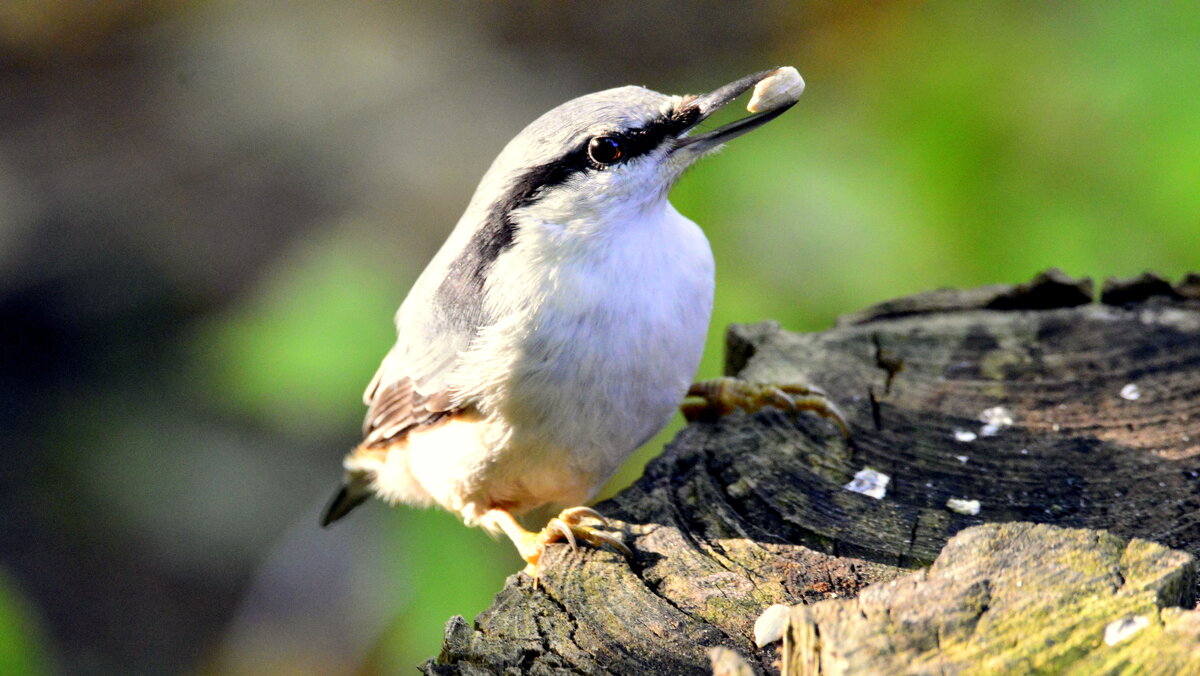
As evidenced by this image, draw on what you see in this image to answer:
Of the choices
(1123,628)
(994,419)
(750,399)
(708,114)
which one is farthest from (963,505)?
(708,114)

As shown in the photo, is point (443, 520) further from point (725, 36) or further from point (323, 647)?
point (725, 36)

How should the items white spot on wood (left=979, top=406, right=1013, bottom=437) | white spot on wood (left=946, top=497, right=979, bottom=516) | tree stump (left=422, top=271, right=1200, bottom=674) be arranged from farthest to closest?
1. white spot on wood (left=979, top=406, right=1013, bottom=437)
2. white spot on wood (left=946, top=497, right=979, bottom=516)
3. tree stump (left=422, top=271, right=1200, bottom=674)

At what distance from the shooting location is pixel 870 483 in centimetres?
212

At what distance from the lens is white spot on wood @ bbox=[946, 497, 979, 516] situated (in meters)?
2.02

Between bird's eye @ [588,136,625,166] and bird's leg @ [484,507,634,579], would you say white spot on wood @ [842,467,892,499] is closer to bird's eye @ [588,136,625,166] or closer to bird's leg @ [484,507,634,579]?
bird's leg @ [484,507,634,579]

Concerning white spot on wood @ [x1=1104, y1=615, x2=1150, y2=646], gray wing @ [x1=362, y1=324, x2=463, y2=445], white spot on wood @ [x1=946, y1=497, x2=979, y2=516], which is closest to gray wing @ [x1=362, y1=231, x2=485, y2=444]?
gray wing @ [x1=362, y1=324, x2=463, y2=445]

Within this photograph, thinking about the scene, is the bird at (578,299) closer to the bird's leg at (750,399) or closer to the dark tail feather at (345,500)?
the bird's leg at (750,399)

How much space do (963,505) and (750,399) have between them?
0.60 metres

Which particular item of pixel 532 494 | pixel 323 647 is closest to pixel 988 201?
pixel 532 494

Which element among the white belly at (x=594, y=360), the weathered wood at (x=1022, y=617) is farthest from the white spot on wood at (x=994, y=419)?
the weathered wood at (x=1022, y=617)

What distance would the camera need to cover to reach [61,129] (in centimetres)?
538

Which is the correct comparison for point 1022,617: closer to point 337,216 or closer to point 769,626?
point 769,626

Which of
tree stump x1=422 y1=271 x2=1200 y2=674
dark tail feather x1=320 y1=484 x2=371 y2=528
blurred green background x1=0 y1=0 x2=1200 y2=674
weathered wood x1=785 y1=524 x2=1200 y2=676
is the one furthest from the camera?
dark tail feather x1=320 y1=484 x2=371 y2=528

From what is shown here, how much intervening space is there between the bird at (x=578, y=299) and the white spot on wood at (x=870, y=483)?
18 centimetres
